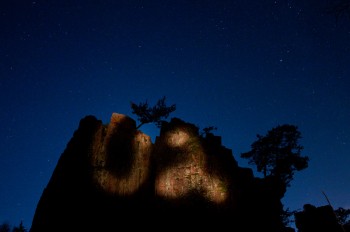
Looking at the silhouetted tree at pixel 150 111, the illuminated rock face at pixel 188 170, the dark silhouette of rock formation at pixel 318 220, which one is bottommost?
the dark silhouette of rock formation at pixel 318 220

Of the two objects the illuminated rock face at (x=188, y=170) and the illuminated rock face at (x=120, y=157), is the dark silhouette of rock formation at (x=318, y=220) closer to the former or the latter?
the illuminated rock face at (x=188, y=170)

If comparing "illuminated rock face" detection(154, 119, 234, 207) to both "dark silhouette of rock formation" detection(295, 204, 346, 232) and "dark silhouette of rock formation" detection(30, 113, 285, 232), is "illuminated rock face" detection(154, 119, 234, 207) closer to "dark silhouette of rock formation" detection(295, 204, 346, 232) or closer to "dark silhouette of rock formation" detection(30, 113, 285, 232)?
"dark silhouette of rock formation" detection(30, 113, 285, 232)

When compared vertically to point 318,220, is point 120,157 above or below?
above

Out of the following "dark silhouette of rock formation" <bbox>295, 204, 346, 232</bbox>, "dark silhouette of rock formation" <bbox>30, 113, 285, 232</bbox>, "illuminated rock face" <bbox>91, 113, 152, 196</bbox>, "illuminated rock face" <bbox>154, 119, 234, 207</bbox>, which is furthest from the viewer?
"dark silhouette of rock formation" <bbox>295, 204, 346, 232</bbox>

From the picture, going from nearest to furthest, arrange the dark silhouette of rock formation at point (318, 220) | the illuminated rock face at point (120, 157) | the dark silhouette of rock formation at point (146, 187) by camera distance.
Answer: the dark silhouette of rock formation at point (146, 187) → the illuminated rock face at point (120, 157) → the dark silhouette of rock formation at point (318, 220)

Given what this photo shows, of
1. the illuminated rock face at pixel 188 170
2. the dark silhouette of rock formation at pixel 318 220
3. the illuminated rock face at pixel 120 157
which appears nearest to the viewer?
the illuminated rock face at pixel 120 157

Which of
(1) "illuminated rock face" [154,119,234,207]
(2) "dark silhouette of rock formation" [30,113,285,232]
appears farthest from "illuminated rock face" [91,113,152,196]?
(1) "illuminated rock face" [154,119,234,207]

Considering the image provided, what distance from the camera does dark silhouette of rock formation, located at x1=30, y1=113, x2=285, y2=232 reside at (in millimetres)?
11102

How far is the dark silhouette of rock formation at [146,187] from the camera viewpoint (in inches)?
437

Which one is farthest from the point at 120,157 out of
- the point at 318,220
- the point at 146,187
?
the point at 318,220

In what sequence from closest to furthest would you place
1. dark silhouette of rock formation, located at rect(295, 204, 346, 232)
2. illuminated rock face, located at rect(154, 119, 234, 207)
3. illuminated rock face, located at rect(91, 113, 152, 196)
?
illuminated rock face, located at rect(91, 113, 152, 196) → illuminated rock face, located at rect(154, 119, 234, 207) → dark silhouette of rock formation, located at rect(295, 204, 346, 232)

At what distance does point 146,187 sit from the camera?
46.3ft

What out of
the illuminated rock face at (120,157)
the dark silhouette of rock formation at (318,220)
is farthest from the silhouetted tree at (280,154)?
the illuminated rock face at (120,157)

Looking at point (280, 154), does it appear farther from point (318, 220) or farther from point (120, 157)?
point (120, 157)
